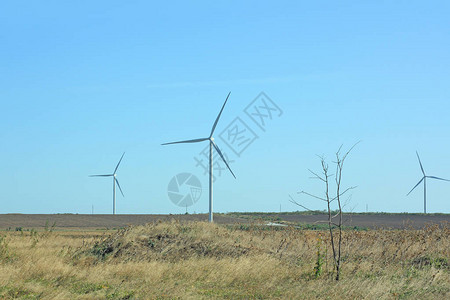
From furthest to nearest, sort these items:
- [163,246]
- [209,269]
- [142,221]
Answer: [142,221], [163,246], [209,269]

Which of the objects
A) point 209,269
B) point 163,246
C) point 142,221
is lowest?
point 142,221

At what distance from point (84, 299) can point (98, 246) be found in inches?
370

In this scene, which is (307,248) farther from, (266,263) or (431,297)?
(431,297)

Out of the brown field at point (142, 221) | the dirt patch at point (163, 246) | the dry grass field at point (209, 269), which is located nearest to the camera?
the dry grass field at point (209, 269)

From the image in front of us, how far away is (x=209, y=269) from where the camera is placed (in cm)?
1916

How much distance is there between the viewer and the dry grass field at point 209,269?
51.0ft

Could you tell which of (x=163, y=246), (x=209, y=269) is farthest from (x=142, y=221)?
(x=209, y=269)

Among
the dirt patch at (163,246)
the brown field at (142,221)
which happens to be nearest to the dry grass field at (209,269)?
the dirt patch at (163,246)

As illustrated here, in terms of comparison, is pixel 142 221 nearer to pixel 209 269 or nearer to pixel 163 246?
pixel 163 246

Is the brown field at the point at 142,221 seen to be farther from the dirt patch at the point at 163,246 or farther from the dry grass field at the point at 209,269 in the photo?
the dry grass field at the point at 209,269

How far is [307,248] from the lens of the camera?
25469mm

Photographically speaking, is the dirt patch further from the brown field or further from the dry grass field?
the brown field

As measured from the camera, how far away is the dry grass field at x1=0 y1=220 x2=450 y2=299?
1555cm

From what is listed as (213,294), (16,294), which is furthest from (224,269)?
(16,294)
